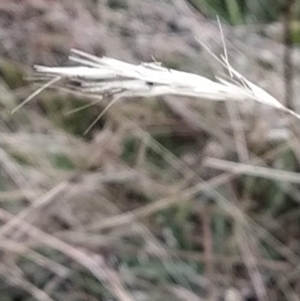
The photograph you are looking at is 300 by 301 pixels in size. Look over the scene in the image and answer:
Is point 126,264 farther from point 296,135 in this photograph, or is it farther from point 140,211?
point 296,135

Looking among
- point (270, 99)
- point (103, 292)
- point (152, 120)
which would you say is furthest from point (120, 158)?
point (270, 99)

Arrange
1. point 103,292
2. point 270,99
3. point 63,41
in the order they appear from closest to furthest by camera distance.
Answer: point 270,99, point 103,292, point 63,41

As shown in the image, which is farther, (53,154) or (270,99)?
(53,154)

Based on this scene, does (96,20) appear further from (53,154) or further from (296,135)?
(296,135)

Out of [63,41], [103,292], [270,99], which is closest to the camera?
[270,99]

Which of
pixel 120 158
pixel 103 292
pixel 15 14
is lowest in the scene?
pixel 103 292

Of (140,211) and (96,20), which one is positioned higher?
(96,20)

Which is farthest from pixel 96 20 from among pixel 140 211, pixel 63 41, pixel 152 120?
pixel 140 211
